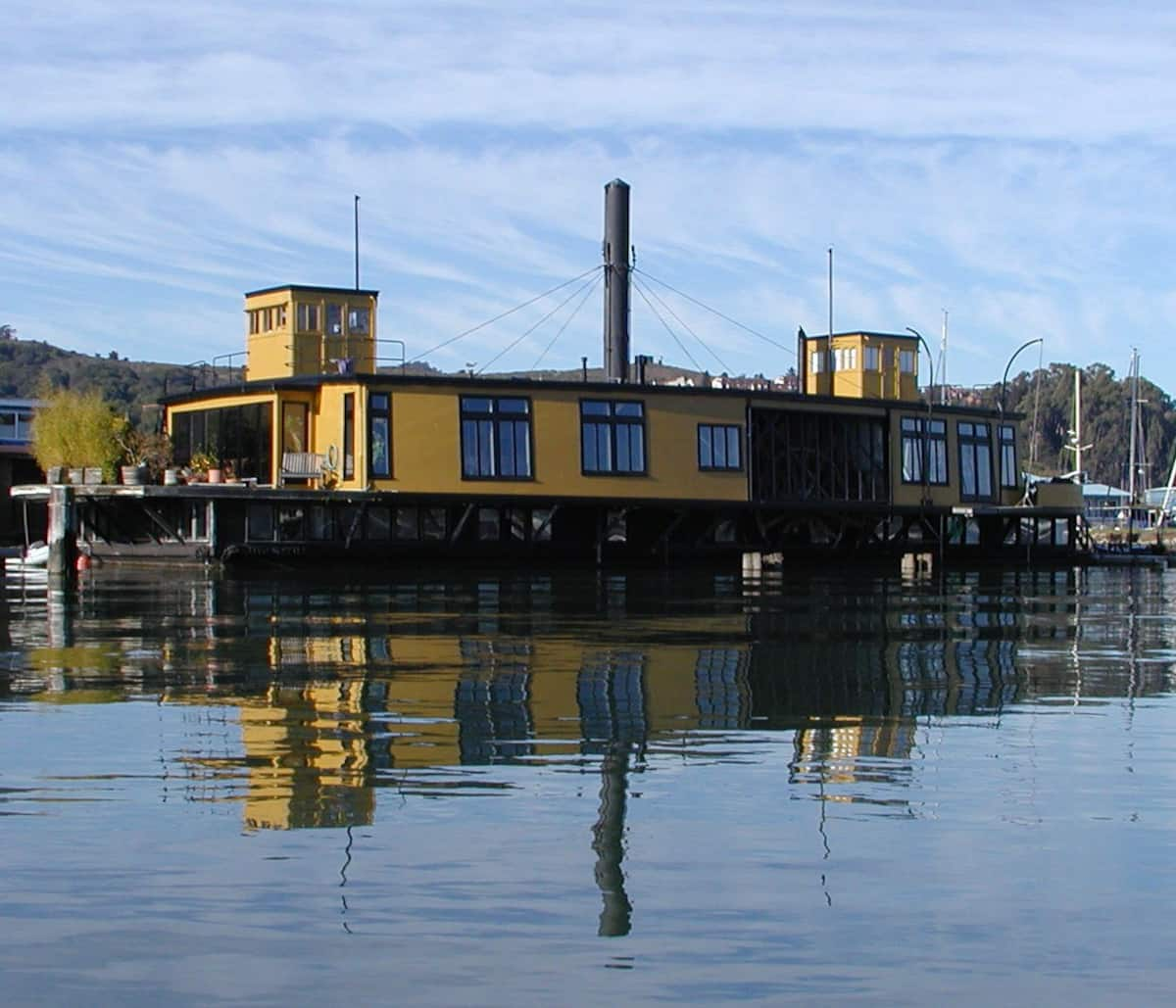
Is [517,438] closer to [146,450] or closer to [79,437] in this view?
[146,450]

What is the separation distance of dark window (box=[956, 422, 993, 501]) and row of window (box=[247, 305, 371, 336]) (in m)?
19.0

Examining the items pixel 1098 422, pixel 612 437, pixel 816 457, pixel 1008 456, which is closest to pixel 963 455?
pixel 1008 456

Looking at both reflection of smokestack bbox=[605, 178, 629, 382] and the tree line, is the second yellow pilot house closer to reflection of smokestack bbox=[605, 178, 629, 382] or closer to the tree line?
reflection of smokestack bbox=[605, 178, 629, 382]

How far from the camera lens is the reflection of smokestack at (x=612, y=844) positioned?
289 inches

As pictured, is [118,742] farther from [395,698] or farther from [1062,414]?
[1062,414]

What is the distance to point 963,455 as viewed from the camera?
57.4m

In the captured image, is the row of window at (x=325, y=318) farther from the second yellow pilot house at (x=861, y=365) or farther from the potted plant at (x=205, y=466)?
the second yellow pilot house at (x=861, y=365)

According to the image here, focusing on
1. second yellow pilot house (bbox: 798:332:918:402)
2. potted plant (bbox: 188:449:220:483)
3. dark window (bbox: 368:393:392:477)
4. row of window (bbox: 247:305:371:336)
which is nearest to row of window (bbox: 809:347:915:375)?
second yellow pilot house (bbox: 798:332:918:402)

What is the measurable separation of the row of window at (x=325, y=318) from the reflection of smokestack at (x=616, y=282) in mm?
7123

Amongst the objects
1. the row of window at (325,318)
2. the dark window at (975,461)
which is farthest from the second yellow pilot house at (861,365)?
the row of window at (325,318)

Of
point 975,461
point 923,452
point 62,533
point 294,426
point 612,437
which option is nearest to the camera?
point 62,533

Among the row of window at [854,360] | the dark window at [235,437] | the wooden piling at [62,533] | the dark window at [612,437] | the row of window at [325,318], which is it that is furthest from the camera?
the row of window at [854,360]

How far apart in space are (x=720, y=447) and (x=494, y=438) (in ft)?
23.6

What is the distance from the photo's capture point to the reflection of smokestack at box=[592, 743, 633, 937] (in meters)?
7.34
